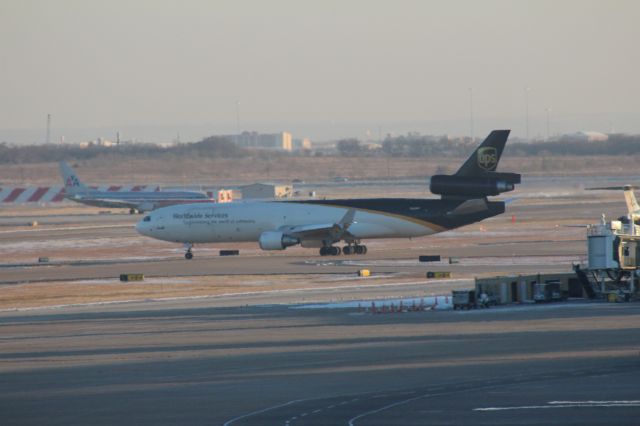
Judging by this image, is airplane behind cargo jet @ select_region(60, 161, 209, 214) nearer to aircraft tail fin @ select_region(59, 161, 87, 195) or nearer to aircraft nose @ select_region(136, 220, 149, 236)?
aircraft tail fin @ select_region(59, 161, 87, 195)

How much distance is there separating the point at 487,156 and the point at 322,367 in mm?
40026

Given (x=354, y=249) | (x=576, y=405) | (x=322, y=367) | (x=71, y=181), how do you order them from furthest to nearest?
(x=71, y=181) < (x=354, y=249) < (x=322, y=367) < (x=576, y=405)

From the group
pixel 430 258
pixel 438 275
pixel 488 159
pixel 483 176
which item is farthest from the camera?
pixel 488 159

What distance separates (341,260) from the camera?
6781cm

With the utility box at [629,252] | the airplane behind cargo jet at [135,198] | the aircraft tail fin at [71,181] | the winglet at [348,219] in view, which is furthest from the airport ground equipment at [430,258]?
the aircraft tail fin at [71,181]

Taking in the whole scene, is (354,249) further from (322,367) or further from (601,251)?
(322,367)

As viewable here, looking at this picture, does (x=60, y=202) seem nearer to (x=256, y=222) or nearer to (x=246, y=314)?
(x=256, y=222)

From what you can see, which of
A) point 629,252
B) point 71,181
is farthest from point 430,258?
point 71,181

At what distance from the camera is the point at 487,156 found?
67.9 m

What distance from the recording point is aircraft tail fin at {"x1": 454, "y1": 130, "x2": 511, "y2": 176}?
67694 millimetres

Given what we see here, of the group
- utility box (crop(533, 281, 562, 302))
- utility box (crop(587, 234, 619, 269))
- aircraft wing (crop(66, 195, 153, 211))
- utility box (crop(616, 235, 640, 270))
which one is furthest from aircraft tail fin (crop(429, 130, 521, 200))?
aircraft wing (crop(66, 195, 153, 211))

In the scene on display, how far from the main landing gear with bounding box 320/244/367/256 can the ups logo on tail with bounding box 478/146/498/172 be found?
9.36 m

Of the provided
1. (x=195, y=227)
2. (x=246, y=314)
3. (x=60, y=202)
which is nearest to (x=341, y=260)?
(x=195, y=227)

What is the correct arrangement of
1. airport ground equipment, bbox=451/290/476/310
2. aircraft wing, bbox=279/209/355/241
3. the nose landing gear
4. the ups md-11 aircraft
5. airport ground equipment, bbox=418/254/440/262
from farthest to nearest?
the nose landing gear
aircraft wing, bbox=279/209/355/241
the ups md-11 aircraft
airport ground equipment, bbox=418/254/440/262
airport ground equipment, bbox=451/290/476/310
